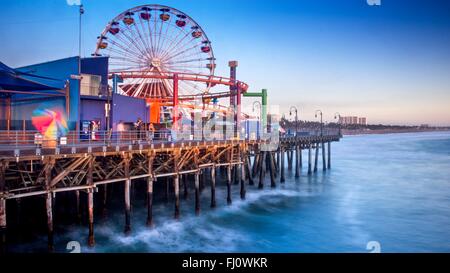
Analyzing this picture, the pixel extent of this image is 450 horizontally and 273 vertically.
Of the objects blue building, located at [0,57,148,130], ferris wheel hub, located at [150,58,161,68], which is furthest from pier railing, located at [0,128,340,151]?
ferris wheel hub, located at [150,58,161,68]

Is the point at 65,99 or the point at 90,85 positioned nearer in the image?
the point at 65,99

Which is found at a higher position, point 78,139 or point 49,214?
point 78,139

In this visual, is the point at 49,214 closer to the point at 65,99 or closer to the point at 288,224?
the point at 65,99

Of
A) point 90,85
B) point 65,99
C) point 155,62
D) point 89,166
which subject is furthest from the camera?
point 155,62

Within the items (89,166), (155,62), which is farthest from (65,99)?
(155,62)

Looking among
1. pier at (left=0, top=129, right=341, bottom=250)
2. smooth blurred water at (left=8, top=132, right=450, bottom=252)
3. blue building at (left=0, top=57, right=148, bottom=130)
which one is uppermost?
blue building at (left=0, top=57, right=148, bottom=130)

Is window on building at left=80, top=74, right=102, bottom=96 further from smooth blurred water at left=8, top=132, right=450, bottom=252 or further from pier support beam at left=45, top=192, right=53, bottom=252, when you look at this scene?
pier support beam at left=45, top=192, right=53, bottom=252

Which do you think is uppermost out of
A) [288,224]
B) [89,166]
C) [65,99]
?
[65,99]

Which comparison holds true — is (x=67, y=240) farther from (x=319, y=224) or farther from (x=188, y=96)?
(x=188, y=96)

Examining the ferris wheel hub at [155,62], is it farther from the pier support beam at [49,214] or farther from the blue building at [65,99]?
the pier support beam at [49,214]

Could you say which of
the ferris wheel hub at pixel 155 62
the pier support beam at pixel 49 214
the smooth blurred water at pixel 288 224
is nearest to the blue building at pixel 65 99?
the pier support beam at pixel 49 214

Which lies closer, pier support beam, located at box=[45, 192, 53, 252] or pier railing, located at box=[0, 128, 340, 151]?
pier support beam, located at box=[45, 192, 53, 252]
